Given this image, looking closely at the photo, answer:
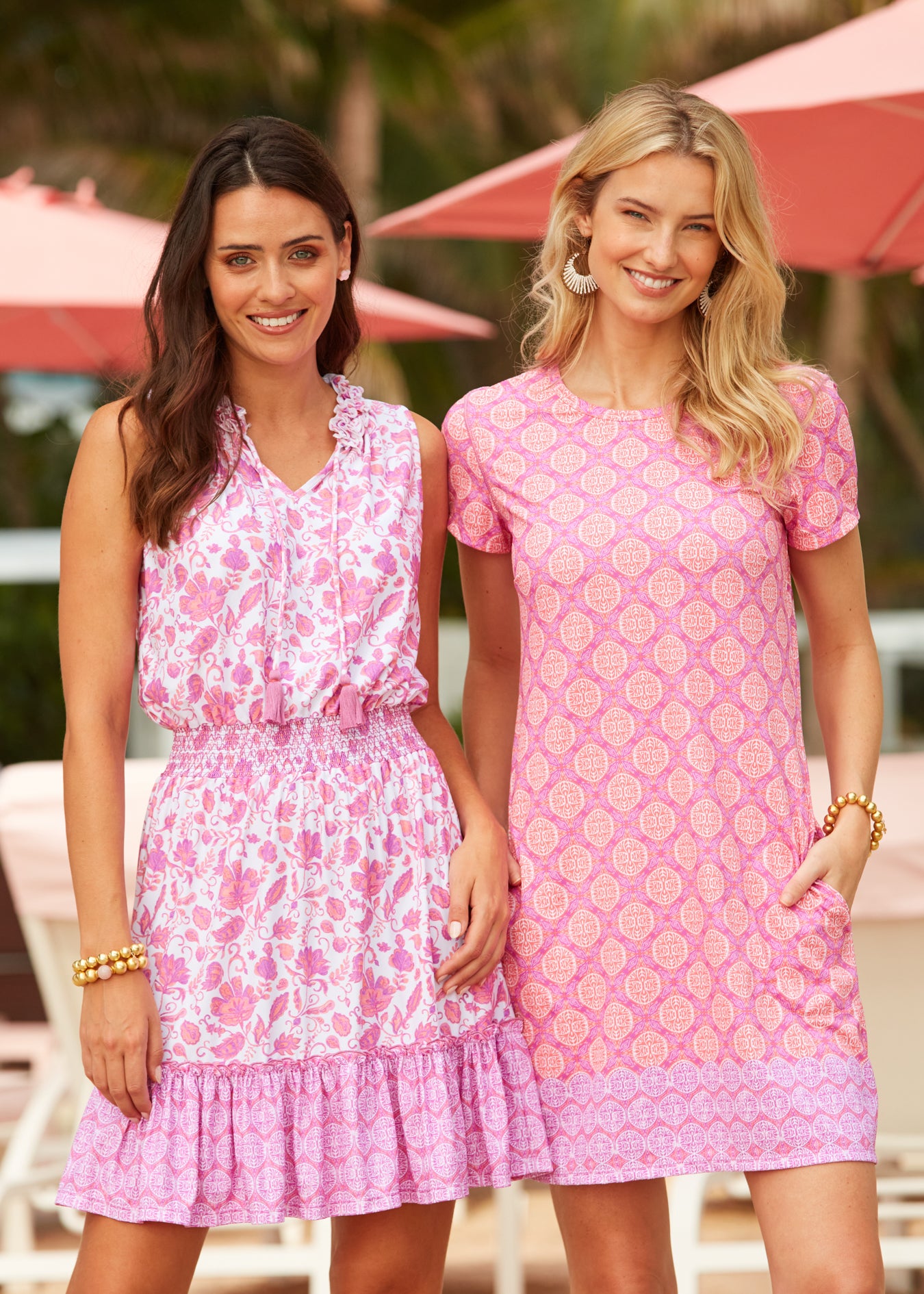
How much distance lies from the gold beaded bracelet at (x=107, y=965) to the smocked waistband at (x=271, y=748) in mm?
283

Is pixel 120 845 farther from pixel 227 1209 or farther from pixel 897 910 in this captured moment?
pixel 897 910

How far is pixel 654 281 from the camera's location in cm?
268

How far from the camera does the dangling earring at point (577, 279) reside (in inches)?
112

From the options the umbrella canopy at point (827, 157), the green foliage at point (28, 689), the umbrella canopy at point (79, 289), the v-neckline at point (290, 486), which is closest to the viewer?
the v-neckline at point (290, 486)

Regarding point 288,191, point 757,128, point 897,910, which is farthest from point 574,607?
point 757,128

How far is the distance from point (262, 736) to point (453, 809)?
0.33 metres

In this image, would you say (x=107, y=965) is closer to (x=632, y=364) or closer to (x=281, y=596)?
(x=281, y=596)

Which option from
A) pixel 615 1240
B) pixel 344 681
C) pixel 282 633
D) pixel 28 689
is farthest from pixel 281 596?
pixel 28 689

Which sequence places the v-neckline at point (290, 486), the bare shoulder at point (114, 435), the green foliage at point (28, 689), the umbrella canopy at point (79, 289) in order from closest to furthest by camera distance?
1. the bare shoulder at point (114, 435)
2. the v-neckline at point (290, 486)
3. the umbrella canopy at point (79, 289)
4. the green foliage at point (28, 689)

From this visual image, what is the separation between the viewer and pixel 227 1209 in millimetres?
2361

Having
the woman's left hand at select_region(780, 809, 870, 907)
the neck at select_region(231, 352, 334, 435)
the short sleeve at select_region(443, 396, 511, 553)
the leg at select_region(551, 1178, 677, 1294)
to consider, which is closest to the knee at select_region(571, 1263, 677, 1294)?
the leg at select_region(551, 1178, 677, 1294)

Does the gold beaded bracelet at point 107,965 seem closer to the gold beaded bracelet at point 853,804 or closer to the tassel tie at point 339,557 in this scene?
the tassel tie at point 339,557

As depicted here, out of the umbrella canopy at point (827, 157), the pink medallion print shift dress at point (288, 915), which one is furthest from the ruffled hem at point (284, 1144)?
the umbrella canopy at point (827, 157)

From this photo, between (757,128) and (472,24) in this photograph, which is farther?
(472,24)
